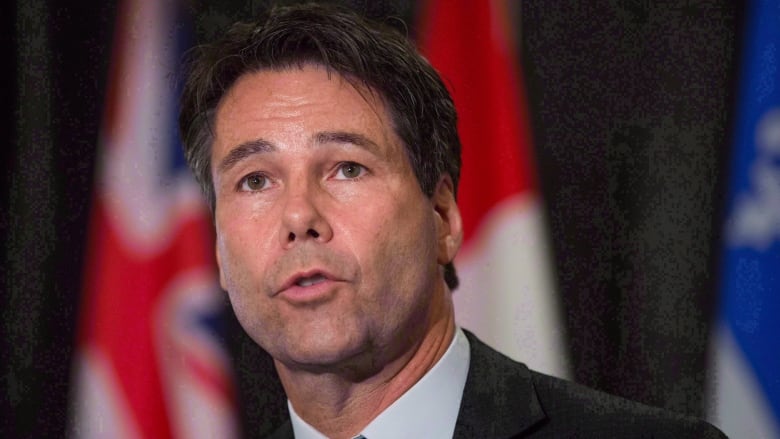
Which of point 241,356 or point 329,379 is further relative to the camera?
point 241,356

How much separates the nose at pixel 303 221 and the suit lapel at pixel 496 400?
35 centimetres

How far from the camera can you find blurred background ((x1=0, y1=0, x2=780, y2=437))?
89.4 inches

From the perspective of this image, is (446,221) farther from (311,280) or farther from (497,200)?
(497,200)

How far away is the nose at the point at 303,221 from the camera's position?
165 cm

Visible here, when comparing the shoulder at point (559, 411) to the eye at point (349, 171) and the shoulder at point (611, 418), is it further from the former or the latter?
the eye at point (349, 171)

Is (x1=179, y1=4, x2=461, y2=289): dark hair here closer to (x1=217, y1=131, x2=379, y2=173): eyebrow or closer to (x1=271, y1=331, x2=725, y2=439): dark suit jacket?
(x1=217, y1=131, x2=379, y2=173): eyebrow

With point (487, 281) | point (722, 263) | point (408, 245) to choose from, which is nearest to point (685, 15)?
point (722, 263)

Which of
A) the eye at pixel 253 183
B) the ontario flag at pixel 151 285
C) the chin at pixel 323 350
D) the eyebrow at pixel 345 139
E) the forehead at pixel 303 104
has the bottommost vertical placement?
the ontario flag at pixel 151 285

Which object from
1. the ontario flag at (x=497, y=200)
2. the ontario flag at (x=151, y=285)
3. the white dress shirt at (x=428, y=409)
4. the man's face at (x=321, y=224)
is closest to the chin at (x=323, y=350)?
the man's face at (x=321, y=224)

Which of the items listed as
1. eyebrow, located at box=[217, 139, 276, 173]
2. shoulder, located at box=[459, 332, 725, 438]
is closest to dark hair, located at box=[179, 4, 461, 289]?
eyebrow, located at box=[217, 139, 276, 173]

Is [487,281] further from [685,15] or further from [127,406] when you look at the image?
[127,406]

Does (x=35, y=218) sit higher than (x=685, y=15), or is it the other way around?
(x=685, y=15)

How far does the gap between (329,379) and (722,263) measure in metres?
0.95

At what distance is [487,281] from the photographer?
94.3 inches
